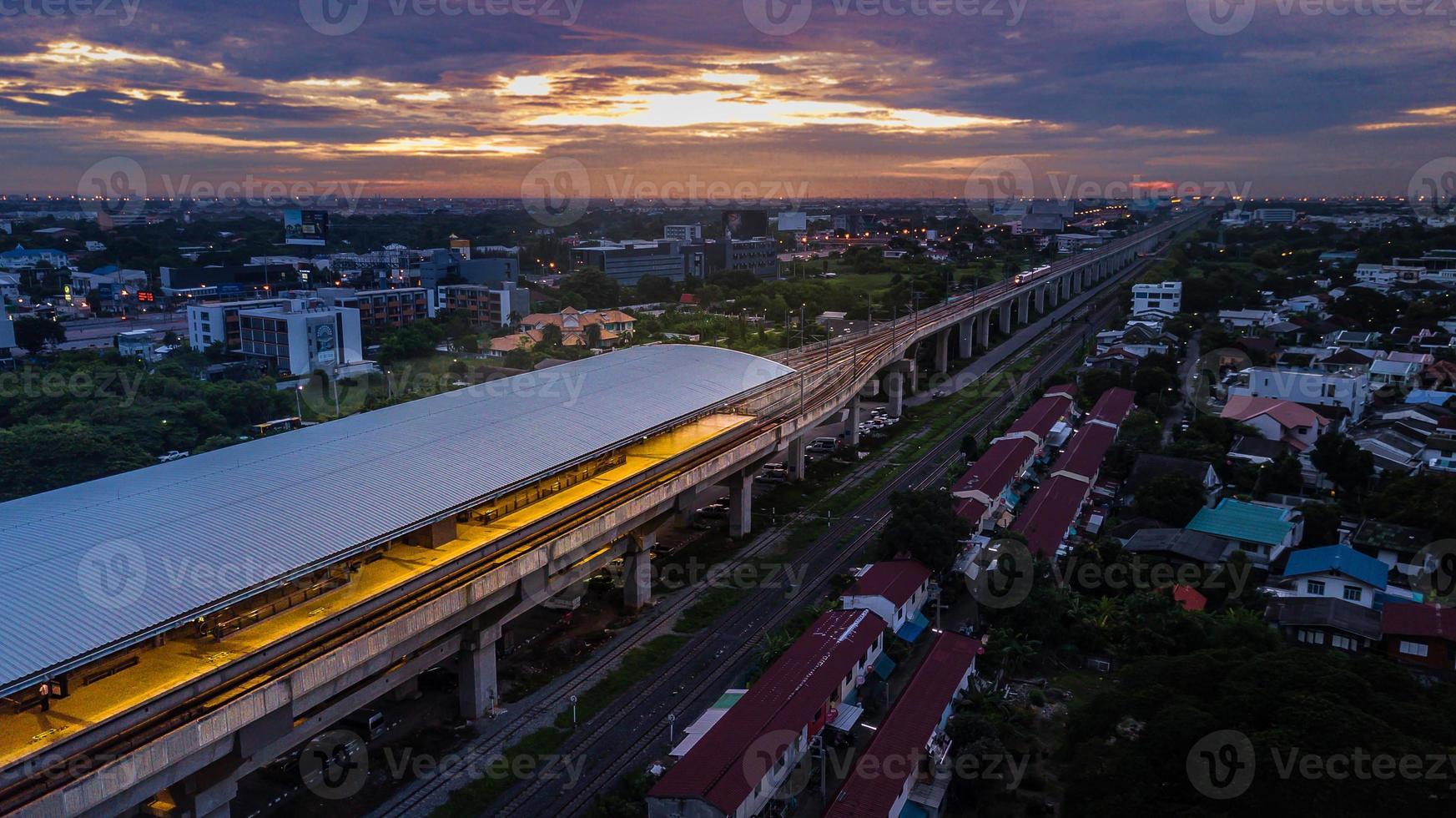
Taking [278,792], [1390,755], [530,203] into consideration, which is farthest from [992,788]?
[530,203]

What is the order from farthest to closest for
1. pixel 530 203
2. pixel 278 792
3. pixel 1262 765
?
pixel 530 203, pixel 278 792, pixel 1262 765

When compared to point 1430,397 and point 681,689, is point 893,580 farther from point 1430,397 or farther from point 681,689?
point 1430,397

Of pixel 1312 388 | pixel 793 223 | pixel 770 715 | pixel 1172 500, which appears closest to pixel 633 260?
pixel 1312 388

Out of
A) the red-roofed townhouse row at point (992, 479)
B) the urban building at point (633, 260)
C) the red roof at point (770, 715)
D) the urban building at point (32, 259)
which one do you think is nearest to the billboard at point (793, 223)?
the urban building at point (633, 260)

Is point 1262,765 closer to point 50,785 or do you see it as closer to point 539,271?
point 50,785

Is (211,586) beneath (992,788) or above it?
above

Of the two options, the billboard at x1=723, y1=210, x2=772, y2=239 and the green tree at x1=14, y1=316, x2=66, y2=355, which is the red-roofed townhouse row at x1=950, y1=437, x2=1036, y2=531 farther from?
the billboard at x1=723, y1=210, x2=772, y2=239

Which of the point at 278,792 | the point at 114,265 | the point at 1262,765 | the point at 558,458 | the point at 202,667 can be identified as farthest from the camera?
the point at 114,265
